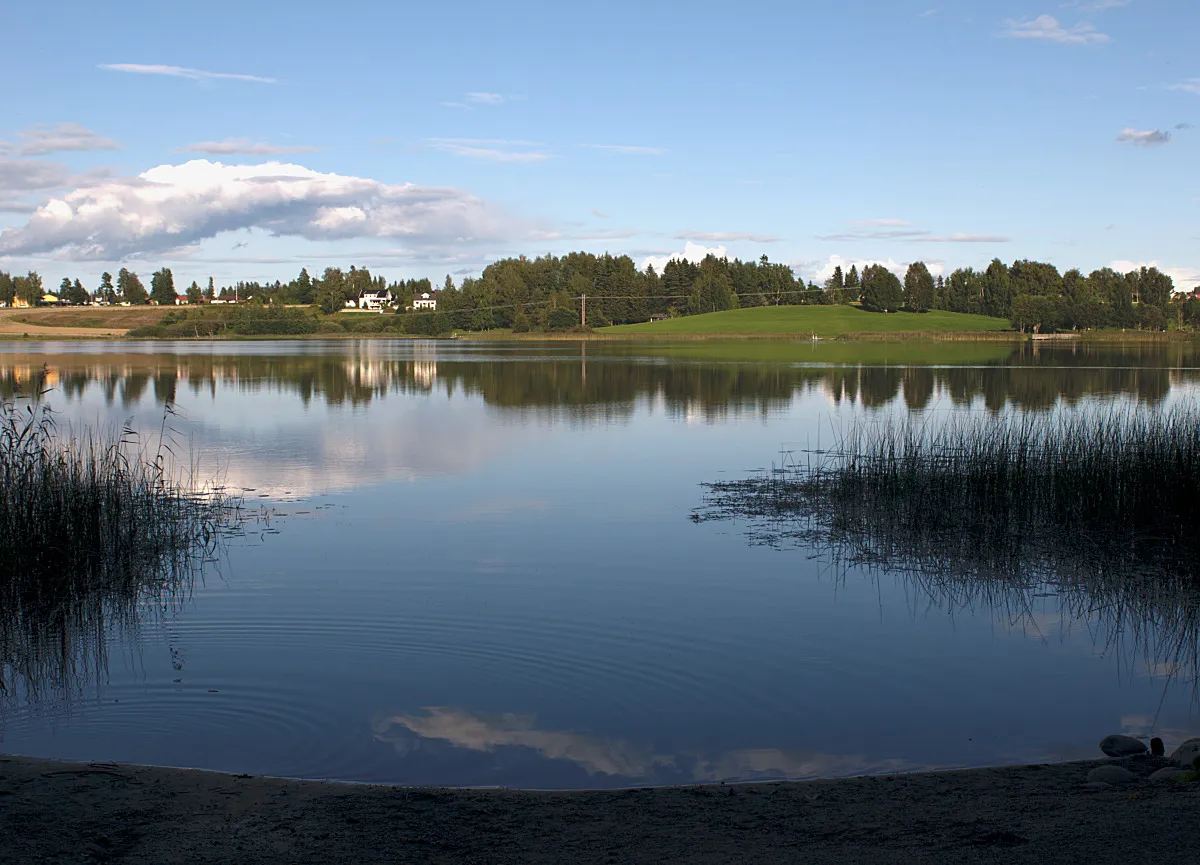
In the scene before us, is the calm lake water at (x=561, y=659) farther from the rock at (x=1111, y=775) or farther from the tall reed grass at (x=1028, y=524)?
the rock at (x=1111, y=775)

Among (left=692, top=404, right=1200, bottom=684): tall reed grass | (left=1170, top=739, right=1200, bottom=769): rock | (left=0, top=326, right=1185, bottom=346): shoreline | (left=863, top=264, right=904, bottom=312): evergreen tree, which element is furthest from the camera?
(left=863, top=264, right=904, bottom=312): evergreen tree

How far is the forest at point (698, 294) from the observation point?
433ft

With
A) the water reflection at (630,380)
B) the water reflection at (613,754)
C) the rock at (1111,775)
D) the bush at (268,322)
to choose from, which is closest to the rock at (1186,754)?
the rock at (1111,775)

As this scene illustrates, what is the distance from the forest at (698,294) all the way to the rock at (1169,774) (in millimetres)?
127121

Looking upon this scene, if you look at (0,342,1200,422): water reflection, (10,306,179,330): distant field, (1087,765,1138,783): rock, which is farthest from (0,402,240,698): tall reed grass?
(10,306,179,330): distant field

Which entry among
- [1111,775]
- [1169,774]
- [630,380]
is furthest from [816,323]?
[1169,774]

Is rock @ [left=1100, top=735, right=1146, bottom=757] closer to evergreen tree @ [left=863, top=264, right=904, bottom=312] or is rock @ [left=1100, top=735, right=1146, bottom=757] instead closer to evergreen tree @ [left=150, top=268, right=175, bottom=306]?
evergreen tree @ [left=863, top=264, right=904, bottom=312]

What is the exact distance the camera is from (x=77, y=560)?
1110 centimetres

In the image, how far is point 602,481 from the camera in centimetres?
1852

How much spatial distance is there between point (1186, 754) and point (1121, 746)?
667 millimetres

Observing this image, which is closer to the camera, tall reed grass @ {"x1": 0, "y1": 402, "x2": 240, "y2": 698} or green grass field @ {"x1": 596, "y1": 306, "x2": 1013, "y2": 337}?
tall reed grass @ {"x1": 0, "y1": 402, "x2": 240, "y2": 698}

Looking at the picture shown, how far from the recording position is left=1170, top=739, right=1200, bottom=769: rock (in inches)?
235

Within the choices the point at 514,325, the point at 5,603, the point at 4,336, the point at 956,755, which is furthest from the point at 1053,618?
the point at 514,325

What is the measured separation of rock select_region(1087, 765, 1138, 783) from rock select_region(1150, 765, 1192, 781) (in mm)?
122
